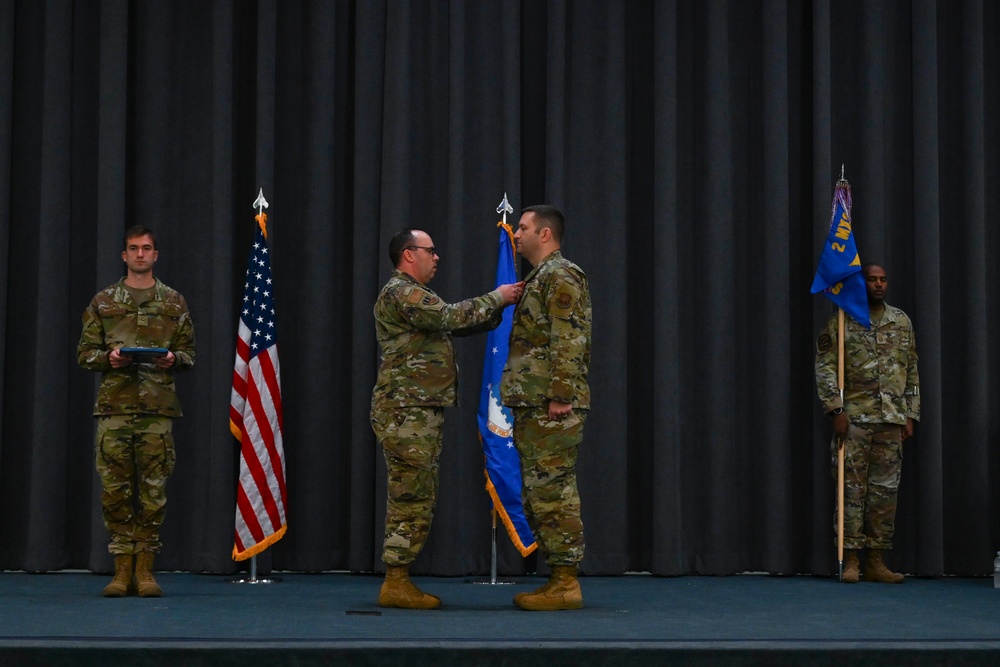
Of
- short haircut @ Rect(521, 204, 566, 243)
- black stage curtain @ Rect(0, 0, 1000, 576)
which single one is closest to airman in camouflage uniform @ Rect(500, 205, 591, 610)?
short haircut @ Rect(521, 204, 566, 243)

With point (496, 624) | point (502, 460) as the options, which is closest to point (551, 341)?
point (496, 624)

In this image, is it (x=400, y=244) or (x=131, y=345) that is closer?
(x=400, y=244)

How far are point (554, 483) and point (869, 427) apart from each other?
224 centimetres

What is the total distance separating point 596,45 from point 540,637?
12.7ft

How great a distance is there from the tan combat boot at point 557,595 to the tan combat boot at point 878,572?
2.14m

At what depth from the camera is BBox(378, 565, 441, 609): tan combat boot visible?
4.59m

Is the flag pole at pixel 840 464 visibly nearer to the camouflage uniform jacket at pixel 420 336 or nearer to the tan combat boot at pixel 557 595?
the tan combat boot at pixel 557 595

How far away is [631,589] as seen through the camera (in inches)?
218

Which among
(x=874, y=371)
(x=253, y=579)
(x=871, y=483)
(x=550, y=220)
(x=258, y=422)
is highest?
(x=550, y=220)

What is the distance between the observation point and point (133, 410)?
496cm

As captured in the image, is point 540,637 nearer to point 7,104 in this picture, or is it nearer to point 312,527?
point 312,527

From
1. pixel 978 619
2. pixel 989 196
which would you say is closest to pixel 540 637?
pixel 978 619

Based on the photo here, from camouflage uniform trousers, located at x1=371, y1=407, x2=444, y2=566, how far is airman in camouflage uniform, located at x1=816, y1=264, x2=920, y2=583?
2.40 metres

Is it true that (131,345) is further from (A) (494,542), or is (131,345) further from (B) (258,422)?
(A) (494,542)
